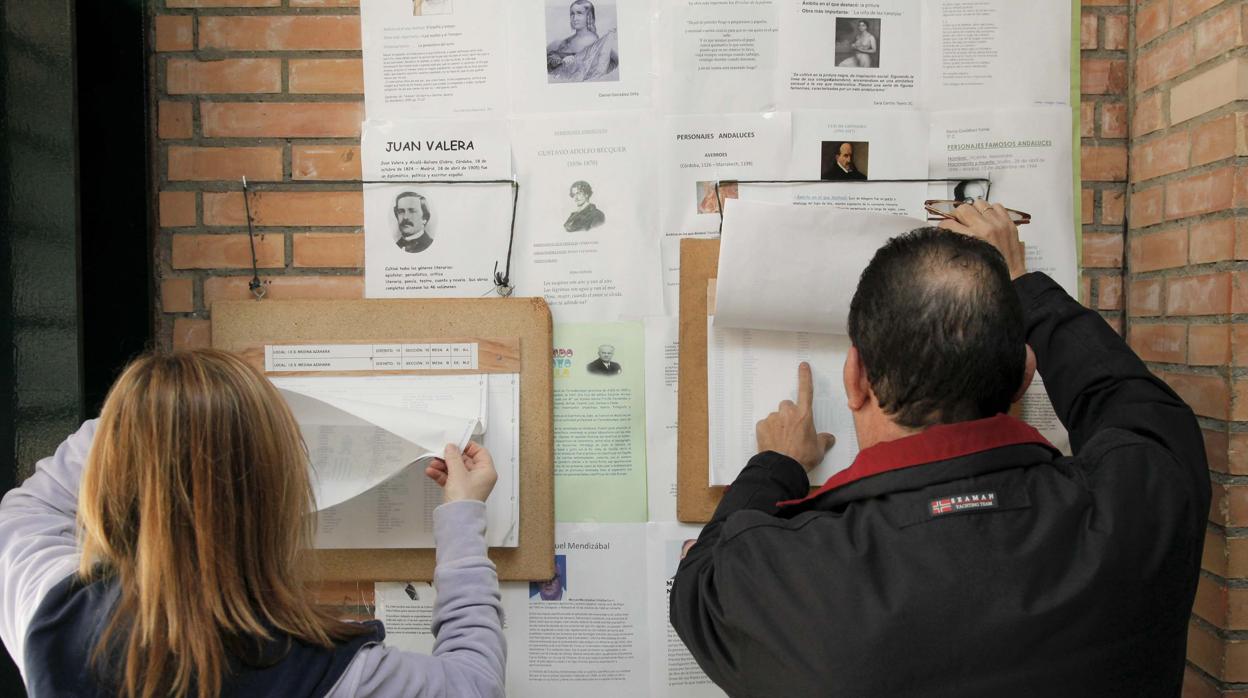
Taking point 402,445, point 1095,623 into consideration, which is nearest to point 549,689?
point 402,445

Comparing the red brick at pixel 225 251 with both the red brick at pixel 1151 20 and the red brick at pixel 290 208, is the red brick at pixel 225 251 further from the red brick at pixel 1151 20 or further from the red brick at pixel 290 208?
the red brick at pixel 1151 20

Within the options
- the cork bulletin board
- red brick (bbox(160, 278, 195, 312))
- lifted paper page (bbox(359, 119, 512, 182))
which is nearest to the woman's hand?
the cork bulletin board

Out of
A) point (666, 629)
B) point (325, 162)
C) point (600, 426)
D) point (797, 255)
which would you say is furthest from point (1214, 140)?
point (325, 162)

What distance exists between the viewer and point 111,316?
1.53 meters

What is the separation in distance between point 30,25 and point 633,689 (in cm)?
157

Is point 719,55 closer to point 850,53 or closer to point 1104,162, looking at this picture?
point 850,53

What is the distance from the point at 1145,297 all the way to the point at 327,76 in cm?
157

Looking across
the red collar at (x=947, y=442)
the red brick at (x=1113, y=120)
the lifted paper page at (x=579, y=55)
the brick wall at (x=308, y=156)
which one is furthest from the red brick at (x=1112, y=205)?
the lifted paper page at (x=579, y=55)

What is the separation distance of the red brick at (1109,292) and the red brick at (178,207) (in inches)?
68.0

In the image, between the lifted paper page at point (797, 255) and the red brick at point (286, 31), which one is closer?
the lifted paper page at point (797, 255)

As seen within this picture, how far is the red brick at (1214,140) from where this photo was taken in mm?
1283

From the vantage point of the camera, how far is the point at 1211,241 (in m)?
1.33

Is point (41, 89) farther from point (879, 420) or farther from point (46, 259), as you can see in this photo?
point (879, 420)

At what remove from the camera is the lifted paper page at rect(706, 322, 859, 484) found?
1.48m
